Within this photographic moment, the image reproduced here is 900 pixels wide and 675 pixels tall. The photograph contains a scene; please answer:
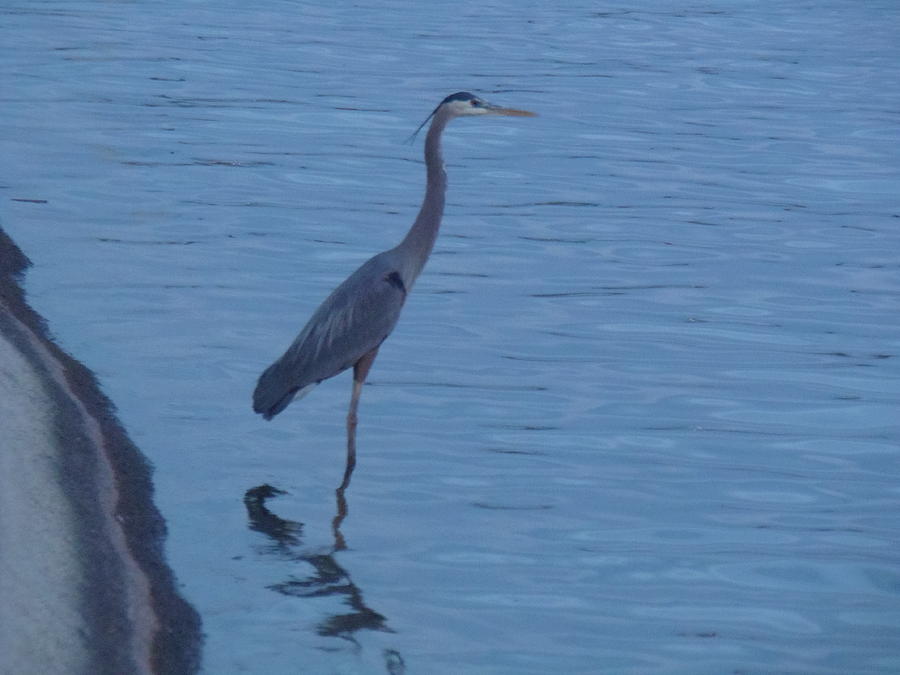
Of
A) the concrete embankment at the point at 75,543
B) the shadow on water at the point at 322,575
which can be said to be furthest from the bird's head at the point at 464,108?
the concrete embankment at the point at 75,543

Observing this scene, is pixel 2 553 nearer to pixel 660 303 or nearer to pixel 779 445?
pixel 779 445

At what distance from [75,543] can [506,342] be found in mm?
4195

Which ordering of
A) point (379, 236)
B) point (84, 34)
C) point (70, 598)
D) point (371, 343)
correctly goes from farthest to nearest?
point (84, 34) < point (379, 236) < point (371, 343) < point (70, 598)

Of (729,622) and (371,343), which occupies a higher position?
(371,343)

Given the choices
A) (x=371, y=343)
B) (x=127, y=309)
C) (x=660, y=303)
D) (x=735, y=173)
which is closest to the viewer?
(x=371, y=343)

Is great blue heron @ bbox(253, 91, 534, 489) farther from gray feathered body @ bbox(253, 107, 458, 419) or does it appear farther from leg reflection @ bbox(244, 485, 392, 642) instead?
leg reflection @ bbox(244, 485, 392, 642)

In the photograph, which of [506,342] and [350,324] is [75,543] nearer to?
[350,324]

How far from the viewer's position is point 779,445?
807 cm

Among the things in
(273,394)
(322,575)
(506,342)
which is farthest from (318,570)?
(506,342)

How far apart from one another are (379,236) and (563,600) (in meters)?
6.30

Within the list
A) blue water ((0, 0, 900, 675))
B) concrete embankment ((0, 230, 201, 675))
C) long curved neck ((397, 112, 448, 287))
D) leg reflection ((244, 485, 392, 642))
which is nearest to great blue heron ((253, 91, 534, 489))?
long curved neck ((397, 112, 448, 287))

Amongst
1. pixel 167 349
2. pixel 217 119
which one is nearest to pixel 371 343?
pixel 167 349

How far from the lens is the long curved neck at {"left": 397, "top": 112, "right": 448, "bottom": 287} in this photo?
26.7ft

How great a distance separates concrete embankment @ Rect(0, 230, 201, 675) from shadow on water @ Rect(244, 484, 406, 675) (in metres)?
0.46
